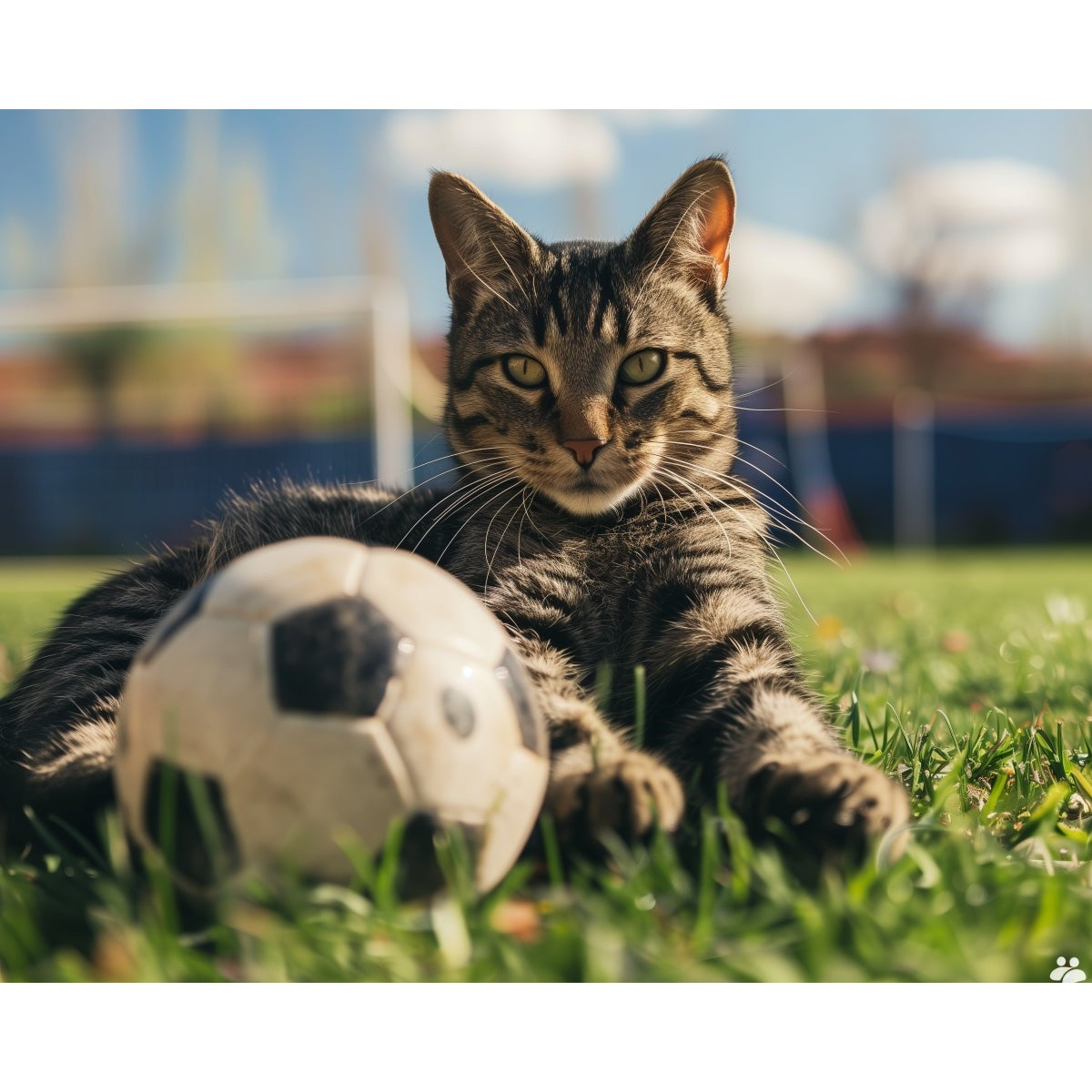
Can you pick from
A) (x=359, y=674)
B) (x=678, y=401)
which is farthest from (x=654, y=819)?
(x=678, y=401)

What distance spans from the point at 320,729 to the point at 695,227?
1.54 metres

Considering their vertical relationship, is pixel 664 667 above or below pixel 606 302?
below

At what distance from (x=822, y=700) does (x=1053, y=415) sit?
13.8m

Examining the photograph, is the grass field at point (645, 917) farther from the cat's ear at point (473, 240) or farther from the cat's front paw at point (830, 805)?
the cat's ear at point (473, 240)

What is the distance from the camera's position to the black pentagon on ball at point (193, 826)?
1196 millimetres

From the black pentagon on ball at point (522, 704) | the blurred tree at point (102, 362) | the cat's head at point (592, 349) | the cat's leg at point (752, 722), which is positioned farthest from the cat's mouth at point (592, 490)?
the blurred tree at point (102, 362)

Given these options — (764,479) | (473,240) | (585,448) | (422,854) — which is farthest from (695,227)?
(764,479)

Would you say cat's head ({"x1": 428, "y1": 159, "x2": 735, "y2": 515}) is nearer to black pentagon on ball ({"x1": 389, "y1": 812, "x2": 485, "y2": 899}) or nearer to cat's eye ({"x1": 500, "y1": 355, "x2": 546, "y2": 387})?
cat's eye ({"x1": 500, "y1": 355, "x2": 546, "y2": 387})


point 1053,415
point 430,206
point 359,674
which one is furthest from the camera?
point 1053,415

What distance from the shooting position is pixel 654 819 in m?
1.36

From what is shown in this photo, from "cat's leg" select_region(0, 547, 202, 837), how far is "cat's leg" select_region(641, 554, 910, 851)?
0.91m

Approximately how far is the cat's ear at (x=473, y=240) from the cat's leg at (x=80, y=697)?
0.86 meters

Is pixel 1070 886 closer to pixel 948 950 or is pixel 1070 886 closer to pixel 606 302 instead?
pixel 948 950

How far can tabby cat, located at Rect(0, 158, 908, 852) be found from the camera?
5.95 ft
